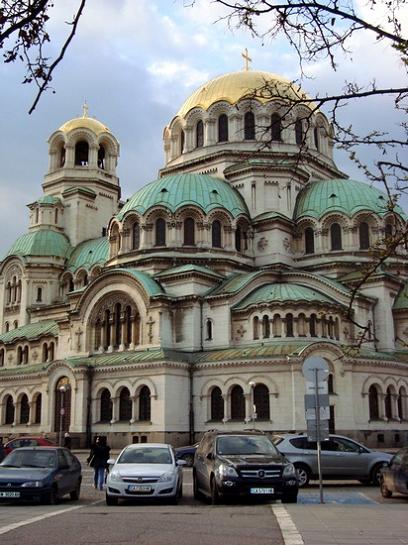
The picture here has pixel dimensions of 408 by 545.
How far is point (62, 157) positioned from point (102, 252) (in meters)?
13.0

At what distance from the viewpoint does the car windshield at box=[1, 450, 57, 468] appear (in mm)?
16797

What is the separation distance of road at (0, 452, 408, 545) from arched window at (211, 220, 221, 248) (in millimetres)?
30709

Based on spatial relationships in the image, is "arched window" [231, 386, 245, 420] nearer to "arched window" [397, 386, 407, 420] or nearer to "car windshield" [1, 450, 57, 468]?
"arched window" [397, 386, 407, 420]

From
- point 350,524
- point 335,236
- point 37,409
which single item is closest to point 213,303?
point 335,236

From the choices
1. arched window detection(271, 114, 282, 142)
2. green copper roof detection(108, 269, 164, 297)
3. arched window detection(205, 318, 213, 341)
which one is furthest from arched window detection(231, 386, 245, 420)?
arched window detection(271, 114, 282, 142)

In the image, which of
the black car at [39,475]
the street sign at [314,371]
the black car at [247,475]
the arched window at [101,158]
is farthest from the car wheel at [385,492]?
the arched window at [101,158]

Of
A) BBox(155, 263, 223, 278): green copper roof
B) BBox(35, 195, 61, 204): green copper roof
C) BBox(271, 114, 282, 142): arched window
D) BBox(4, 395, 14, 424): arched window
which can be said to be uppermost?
BBox(35, 195, 61, 204): green copper roof

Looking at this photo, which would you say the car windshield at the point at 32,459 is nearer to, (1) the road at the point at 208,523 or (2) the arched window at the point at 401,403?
(1) the road at the point at 208,523

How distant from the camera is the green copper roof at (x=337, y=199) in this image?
47156 mm

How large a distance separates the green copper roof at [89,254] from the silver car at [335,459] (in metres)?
35.8

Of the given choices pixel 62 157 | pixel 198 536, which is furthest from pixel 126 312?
pixel 198 536

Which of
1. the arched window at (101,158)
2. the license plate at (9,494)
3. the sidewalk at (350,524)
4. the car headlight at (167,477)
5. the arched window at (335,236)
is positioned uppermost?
the arched window at (101,158)

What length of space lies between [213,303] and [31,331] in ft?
58.0

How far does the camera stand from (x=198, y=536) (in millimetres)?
10781
